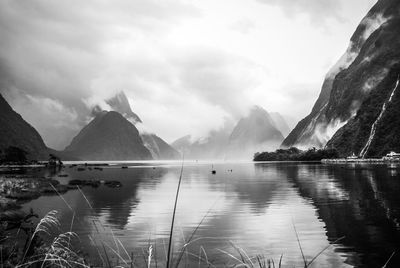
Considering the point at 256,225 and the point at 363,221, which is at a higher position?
the point at 363,221

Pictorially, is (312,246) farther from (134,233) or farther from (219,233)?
(134,233)

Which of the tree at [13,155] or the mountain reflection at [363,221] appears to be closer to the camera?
the mountain reflection at [363,221]

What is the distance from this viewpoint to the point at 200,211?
40875 mm

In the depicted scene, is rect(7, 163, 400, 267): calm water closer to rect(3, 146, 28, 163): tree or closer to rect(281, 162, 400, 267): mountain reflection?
rect(281, 162, 400, 267): mountain reflection

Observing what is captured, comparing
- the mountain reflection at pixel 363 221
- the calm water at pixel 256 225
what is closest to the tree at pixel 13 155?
the calm water at pixel 256 225

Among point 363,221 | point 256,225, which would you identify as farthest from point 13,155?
point 363,221

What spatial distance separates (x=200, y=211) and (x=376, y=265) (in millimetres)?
23394

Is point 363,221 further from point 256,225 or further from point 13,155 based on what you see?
point 13,155

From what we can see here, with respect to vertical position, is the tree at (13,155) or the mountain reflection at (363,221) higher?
the tree at (13,155)

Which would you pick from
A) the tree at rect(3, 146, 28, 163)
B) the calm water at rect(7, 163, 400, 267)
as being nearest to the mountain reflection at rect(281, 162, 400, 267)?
the calm water at rect(7, 163, 400, 267)

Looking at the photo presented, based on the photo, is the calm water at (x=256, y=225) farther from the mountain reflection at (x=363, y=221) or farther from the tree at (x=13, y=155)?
the tree at (x=13, y=155)

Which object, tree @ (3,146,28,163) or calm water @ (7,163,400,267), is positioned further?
tree @ (3,146,28,163)

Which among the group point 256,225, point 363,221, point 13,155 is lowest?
point 256,225

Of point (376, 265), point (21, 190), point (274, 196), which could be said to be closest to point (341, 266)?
point (376, 265)
